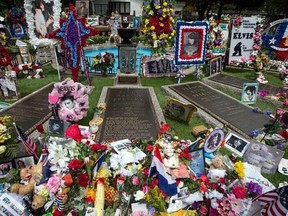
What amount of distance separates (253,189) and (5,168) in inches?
185

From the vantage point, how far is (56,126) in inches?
242

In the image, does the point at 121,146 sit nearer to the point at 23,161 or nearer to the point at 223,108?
the point at 23,161

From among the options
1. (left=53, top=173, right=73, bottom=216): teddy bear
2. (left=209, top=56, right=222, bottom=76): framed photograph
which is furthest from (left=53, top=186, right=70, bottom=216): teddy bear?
(left=209, top=56, right=222, bottom=76): framed photograph

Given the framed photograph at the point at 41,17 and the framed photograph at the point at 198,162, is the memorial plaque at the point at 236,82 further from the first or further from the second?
the framed photograph at the point at 41,17

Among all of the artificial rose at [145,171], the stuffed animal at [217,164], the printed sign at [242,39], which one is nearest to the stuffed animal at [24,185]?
the artificial rose at [145,171]

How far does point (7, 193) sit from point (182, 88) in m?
6.97

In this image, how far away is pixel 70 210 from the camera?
13.2 feet

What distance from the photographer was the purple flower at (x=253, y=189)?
166 inches

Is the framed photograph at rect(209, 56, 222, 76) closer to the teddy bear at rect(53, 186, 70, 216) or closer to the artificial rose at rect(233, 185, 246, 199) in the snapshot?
the artificial rose at rect(233, 185, 246, 199)

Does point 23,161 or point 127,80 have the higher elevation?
point 127,80

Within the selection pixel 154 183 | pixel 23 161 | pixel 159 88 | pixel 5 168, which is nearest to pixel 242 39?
pixel 159 88

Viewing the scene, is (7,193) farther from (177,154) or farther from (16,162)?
(177,154)

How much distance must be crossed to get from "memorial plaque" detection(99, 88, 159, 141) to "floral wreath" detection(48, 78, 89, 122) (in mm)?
844

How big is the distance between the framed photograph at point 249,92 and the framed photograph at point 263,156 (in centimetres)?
363
